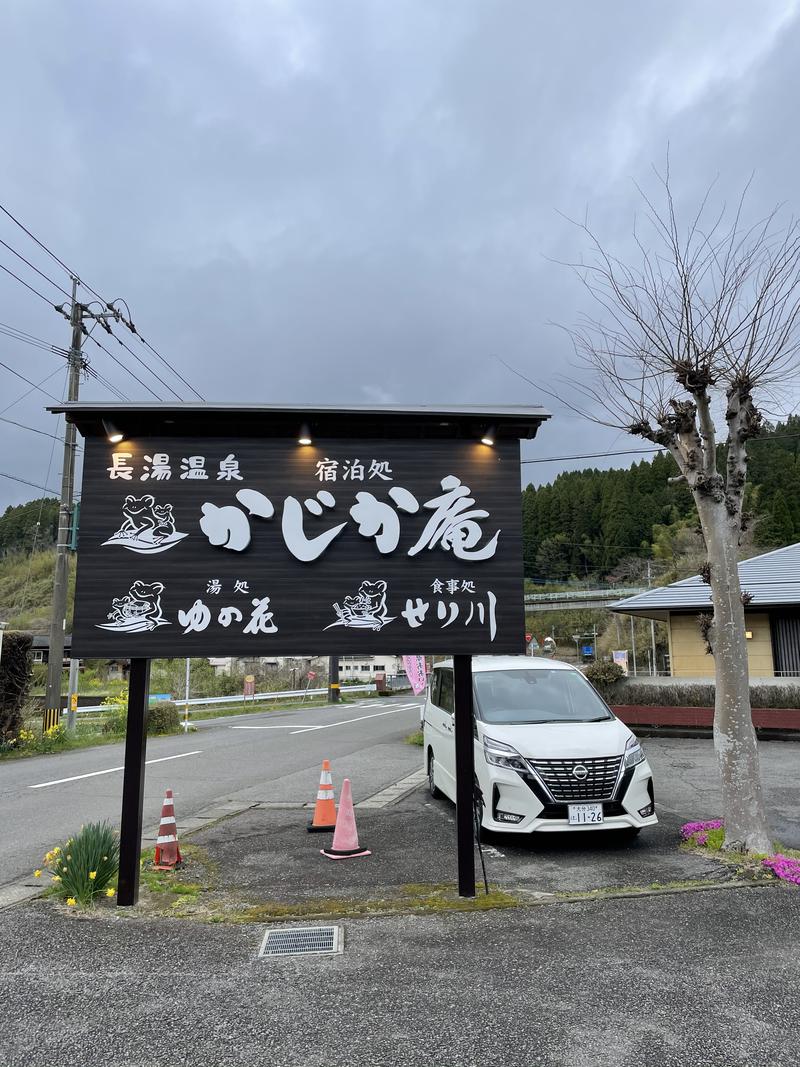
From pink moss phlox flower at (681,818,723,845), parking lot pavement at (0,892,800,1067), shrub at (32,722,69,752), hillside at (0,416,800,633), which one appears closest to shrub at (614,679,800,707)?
pink moss phlox flower at (681,818,723,845)

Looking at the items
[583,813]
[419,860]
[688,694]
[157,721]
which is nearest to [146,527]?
[419,860]

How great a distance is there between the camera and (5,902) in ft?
16.3

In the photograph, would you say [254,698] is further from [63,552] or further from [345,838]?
[345,838]

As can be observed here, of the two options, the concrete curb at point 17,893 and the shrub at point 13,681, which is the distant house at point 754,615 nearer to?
the concrete curb at point 17,893

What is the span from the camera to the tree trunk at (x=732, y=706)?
555cm

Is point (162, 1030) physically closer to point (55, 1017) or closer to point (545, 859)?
point (55, 1017)

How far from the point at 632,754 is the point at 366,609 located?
2863 millimetres

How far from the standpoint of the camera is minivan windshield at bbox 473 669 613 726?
22.1 ft

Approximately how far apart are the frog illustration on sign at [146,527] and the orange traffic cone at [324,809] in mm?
3170

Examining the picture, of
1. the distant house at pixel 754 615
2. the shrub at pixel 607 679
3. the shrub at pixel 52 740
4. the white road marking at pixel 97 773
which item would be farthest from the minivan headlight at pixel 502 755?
the shrub at pixel 52 740

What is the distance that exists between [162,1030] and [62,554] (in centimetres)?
1477

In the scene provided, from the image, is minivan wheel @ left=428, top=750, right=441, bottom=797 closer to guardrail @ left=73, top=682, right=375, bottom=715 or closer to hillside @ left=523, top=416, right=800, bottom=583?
guardrail @ left=73, top=682, right=375, bottom=715

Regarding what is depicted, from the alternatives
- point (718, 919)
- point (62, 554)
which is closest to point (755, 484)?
point (62, 554)

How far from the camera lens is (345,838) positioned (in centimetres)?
606
